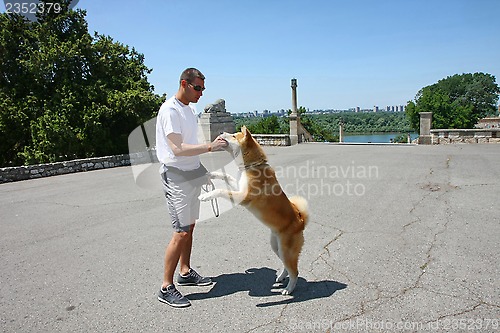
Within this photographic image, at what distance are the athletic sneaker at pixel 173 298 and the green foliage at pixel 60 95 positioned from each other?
1255 centimetres

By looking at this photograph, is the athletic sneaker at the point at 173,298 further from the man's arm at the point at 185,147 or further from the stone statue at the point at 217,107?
the stone statue at the point at 217,107

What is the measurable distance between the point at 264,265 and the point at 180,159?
1769 millimetres

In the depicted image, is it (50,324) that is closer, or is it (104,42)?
(50,324)

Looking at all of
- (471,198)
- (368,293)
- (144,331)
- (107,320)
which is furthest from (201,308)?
(471,198)

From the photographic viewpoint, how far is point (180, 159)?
3.26m

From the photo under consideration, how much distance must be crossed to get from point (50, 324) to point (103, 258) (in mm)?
1451

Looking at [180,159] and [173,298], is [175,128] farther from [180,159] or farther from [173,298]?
[173,298]

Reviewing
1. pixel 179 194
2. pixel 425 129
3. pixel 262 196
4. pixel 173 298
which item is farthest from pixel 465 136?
pixel 173 298

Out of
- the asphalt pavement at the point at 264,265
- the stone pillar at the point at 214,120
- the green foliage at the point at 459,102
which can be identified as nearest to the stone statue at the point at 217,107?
the stone pillar at the point at 214,120

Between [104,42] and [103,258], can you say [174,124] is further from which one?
[104,42]

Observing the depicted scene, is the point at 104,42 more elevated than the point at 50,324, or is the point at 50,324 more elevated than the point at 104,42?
the point at 104,42

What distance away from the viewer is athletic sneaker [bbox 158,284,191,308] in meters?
3.27

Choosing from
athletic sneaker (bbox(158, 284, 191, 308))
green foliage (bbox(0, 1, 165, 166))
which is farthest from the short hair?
green foliage (bbox(0, 1, 165, 166))

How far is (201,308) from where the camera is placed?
3260 millimetres
